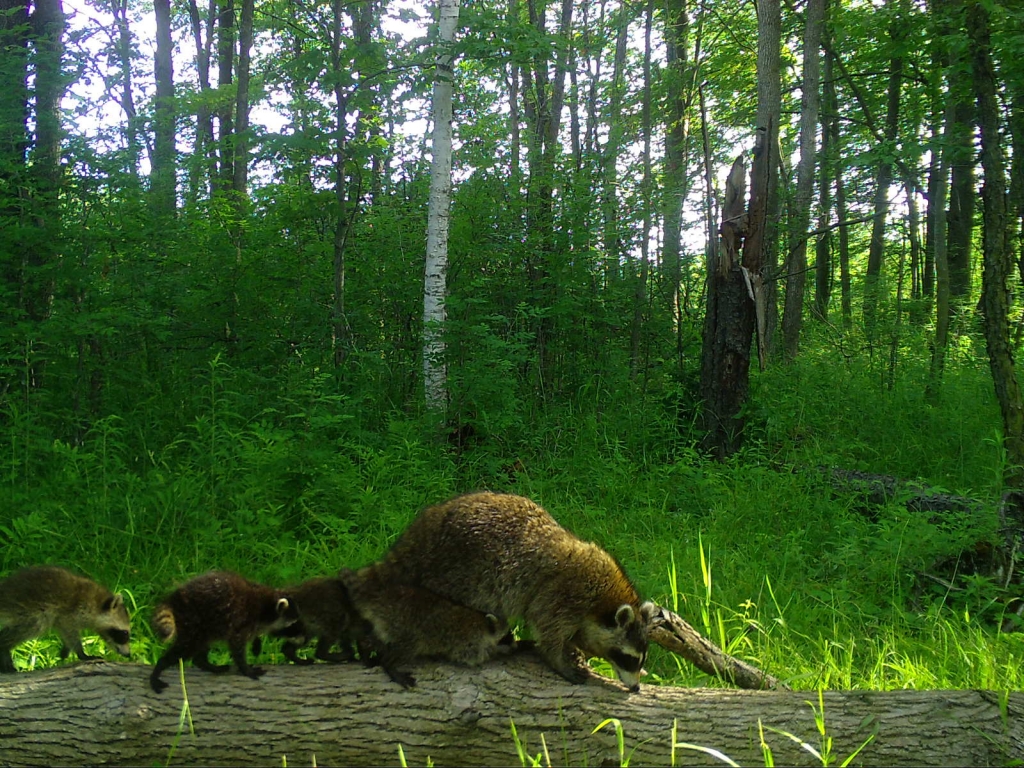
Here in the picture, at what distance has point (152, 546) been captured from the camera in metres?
5.18

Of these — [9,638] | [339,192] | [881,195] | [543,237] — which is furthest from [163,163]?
[881,195]

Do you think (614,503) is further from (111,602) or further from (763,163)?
(763,163)

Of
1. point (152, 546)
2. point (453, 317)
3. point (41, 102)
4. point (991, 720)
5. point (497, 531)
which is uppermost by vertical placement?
point (41, 102)

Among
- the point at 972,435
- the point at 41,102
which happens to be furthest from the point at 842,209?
the point at 41,102

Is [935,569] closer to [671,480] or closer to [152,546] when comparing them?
[671,480]

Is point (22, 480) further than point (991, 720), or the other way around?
point (22, 480)

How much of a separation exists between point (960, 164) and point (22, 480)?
1393 cm

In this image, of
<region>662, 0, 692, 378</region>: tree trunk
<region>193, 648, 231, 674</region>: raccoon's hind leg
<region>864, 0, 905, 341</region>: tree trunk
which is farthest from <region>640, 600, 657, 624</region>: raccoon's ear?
<region>864, 0, 905, 341</region>: tree trunk

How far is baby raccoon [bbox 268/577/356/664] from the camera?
337 centimetres

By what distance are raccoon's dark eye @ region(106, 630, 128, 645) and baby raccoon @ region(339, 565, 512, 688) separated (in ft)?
3.93

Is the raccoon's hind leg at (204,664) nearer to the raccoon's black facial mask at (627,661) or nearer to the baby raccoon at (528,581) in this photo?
the baby raccoon at (528,581)

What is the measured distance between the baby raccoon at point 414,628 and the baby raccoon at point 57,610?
1.22 meters

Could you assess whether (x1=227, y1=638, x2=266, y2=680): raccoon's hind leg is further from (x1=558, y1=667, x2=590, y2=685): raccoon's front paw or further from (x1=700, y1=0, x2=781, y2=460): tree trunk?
(x1=700, y1=0, x2=781, y2=460): tree trunk

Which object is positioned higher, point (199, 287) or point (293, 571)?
point (199, 287)
